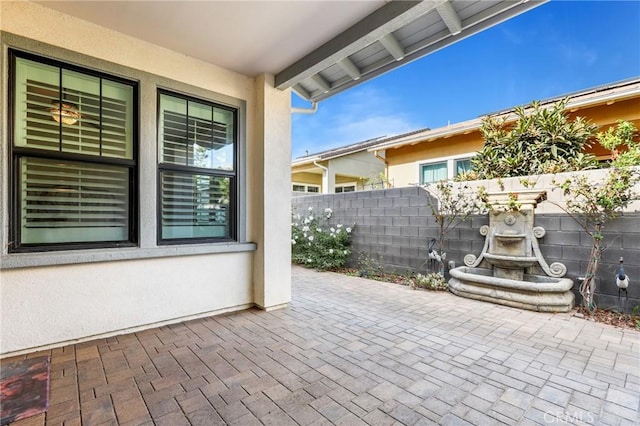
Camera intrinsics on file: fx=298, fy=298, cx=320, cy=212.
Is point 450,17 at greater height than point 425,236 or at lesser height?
greater

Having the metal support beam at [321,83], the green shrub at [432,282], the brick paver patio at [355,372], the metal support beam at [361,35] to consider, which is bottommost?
the brick paver patio at [355,372]

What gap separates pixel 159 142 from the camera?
346 cm

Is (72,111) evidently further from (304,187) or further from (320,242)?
(304,187)

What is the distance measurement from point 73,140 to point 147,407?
262 cm

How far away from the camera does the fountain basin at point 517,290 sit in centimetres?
380

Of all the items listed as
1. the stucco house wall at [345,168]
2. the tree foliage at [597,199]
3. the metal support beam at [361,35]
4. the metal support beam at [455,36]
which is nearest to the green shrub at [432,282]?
the tree foliage at [597,199]

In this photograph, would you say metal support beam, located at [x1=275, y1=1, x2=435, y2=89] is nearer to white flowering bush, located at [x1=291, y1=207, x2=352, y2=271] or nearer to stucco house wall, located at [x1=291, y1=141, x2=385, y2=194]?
white flowering bush, located at [x1=291, y1=207, x2=352, y2=271]

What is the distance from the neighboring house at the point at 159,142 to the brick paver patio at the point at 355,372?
47 centimetres

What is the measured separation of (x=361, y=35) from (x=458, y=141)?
590 cm

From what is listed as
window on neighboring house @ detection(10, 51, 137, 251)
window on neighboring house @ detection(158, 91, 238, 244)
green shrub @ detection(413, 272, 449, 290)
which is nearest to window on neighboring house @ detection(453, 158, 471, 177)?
green shrub @ detection(413, 272, 449, 290)

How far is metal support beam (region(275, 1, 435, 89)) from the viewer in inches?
97.0

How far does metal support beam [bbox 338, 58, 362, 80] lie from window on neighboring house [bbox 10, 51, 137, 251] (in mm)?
2352

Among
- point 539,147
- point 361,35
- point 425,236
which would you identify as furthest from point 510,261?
point 361,35

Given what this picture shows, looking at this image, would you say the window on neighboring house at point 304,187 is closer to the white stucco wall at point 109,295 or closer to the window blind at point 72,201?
the white stucco wall at point 109,295
